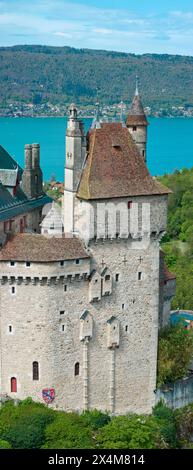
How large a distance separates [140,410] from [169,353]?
3.81 metres

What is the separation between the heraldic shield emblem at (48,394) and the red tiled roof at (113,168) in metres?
10.7

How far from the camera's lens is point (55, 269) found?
40438 mm

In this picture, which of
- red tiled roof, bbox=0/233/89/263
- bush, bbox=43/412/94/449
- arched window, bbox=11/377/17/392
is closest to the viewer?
bush, bbox=43/412/94/449

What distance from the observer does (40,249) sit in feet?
133

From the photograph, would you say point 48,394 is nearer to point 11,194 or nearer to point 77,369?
point 77,369

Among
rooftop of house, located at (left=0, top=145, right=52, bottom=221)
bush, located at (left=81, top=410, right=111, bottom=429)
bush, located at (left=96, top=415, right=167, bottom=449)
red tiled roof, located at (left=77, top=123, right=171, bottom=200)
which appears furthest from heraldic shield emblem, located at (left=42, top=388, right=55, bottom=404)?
red tiled roof, located at (left=77, top=123, right=171, bottom=200)

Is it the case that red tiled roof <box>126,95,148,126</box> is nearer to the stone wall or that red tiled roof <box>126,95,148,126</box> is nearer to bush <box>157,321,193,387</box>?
the stone wall

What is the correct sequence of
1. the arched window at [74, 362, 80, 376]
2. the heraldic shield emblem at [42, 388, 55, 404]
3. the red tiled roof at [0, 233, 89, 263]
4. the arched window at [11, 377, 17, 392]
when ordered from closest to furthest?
1. the red tiled roof at [0, 233, 89, 263]
2. the heraldic shield emblem at [42, 388, 55, 404]
3. the arched window at [11, 377, 17, 392]
4. the arched window at [74, 362, 80, 376]

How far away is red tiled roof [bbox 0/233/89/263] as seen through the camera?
4028 centimetres

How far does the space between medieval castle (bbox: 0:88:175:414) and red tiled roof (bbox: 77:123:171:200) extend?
0.06 metres

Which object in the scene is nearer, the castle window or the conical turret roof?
the castle window

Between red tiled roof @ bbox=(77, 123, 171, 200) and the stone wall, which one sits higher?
red tiled roof @ bbox=(77, 123, 171, 200)
